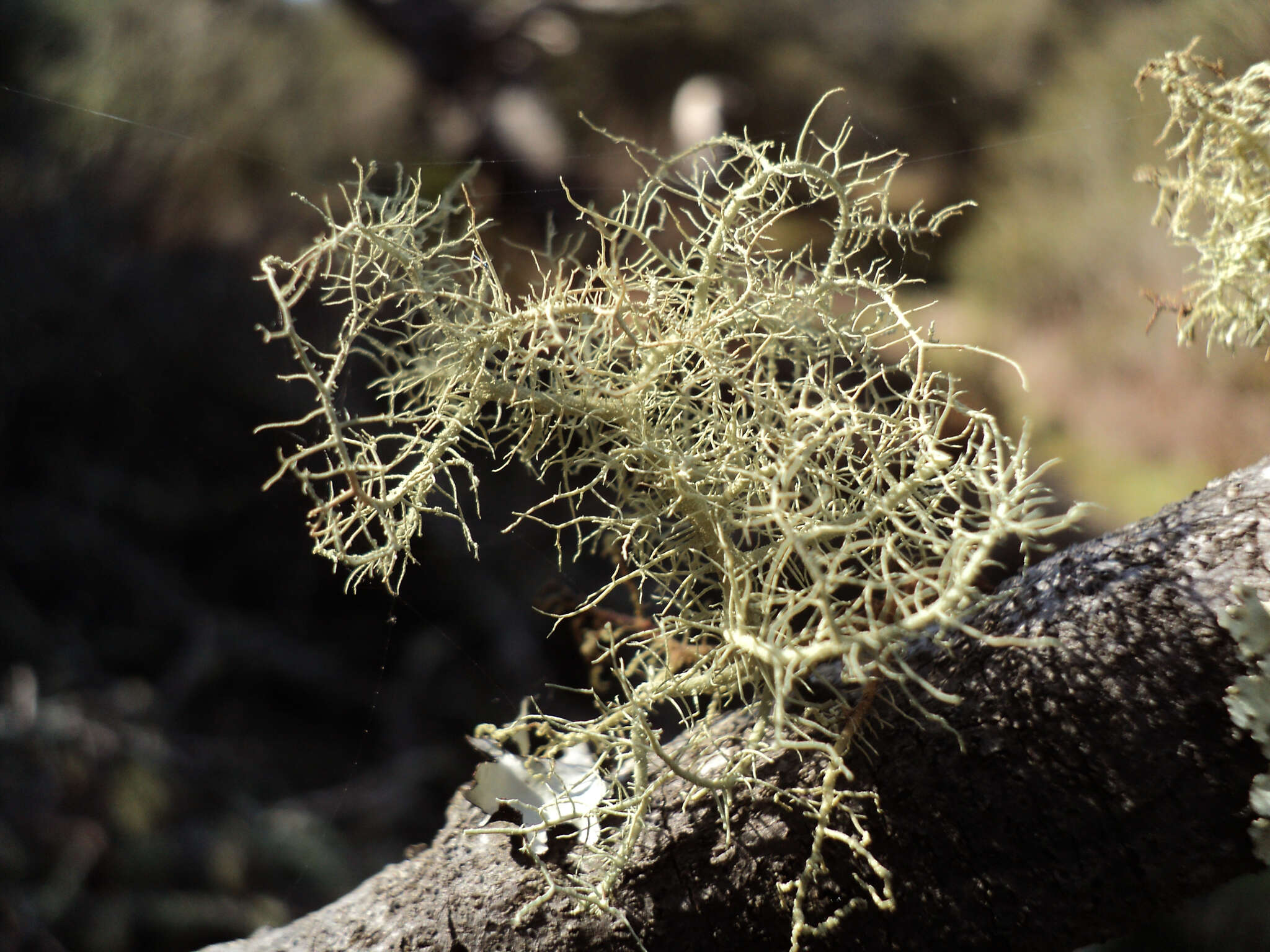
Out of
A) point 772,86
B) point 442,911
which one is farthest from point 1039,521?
point 772,86

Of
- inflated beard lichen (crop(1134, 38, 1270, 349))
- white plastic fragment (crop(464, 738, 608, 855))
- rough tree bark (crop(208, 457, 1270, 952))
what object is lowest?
rough tree bark (crop(208, 457, 1270, 952))

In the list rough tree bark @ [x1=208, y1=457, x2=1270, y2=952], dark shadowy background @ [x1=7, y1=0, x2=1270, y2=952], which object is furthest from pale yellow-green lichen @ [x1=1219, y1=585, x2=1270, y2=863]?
dark shadowy background @ [x1=7, y1=0, x2=1270, y2=952]

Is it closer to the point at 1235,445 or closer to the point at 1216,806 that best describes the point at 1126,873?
the point at 1216,806

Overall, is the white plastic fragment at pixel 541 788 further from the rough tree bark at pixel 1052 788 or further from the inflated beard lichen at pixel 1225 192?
the inflated beard lichen at pixel 1225 192

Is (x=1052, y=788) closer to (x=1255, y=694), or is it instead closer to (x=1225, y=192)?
(x=1255, y=694)

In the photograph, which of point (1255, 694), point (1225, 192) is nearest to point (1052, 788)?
point (1255, 694)

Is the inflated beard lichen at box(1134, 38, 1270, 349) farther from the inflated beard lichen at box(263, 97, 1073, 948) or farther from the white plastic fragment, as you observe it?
the white plastic fragment

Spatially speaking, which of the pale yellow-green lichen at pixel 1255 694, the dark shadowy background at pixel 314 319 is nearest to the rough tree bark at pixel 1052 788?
the pale yellow-green lichen at pixel 1255 694
